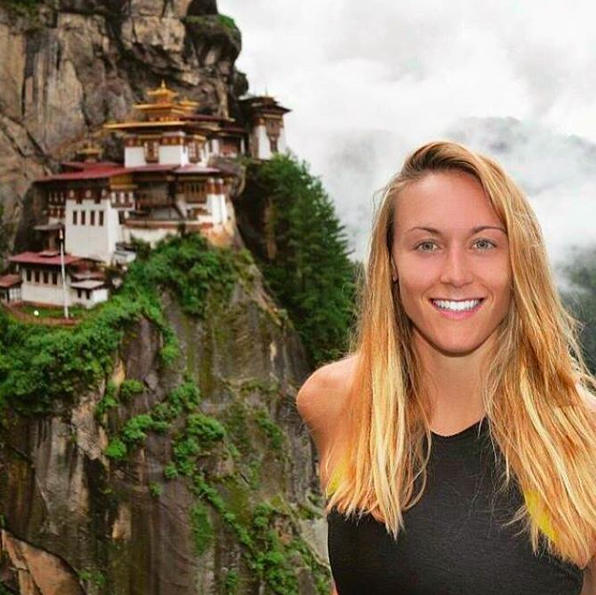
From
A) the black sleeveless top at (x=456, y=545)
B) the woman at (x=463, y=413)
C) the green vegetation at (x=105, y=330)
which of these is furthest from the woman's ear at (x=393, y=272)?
the green vegetation at (x=105, y=330)

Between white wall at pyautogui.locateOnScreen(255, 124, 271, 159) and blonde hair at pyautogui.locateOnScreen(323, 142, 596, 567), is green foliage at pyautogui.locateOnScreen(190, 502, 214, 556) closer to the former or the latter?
white wall at pyautogui.locateOnScreen(255, 124, 271, 159)

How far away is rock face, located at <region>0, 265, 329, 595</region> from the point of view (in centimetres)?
1661

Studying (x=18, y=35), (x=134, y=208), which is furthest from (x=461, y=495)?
(x=18, y=35)

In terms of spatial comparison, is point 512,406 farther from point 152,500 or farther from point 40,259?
point 40,259

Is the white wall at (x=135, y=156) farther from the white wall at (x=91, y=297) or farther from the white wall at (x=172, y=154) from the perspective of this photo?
the white wall at (x=91, y=297)

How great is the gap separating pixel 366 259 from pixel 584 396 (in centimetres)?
60

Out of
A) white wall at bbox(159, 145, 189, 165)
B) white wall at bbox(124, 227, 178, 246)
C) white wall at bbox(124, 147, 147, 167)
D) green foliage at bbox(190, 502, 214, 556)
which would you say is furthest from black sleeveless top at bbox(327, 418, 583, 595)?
white wall at bbox(124, 147, 147, 167)

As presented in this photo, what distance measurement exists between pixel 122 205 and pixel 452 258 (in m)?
18.6

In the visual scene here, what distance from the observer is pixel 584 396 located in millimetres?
1870

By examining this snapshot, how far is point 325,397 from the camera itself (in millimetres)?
2232

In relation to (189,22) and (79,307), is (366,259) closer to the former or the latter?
(79,307)

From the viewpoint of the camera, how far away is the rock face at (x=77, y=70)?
831 inches

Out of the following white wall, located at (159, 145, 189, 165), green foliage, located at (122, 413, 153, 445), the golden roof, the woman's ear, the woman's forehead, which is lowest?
the woman's ear

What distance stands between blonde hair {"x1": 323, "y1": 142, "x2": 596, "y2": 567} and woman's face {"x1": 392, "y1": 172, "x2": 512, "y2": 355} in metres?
0.03
